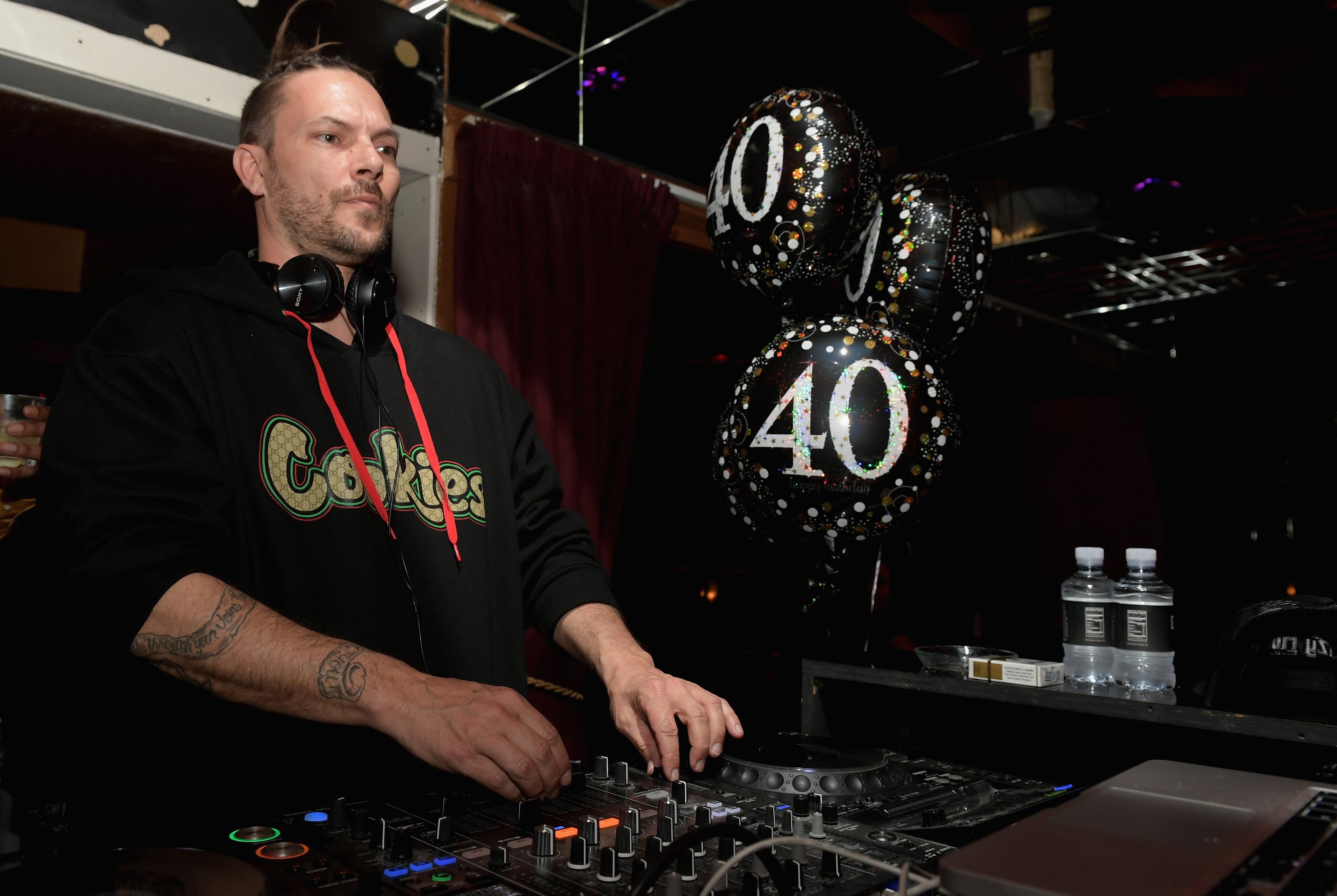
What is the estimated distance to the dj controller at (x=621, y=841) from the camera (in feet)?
2.01

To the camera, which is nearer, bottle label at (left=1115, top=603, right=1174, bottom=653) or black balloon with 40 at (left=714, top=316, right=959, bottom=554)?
bottle label at (left=1115, top=603, right=1174, bottom=653)

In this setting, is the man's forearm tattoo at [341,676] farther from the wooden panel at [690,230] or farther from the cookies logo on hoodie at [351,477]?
the wooden panel at [690,230]

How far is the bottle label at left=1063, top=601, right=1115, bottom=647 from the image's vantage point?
144 centimetres

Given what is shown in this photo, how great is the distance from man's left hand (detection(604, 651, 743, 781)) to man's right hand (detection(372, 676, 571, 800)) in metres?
0.14

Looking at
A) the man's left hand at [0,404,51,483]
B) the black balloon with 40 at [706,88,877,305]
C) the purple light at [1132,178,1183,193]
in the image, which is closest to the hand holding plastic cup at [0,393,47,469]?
the man's left hand at [0,404,51,483]

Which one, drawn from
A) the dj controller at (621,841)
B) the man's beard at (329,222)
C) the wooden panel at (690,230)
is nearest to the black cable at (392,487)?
the man's beard at (329,222)

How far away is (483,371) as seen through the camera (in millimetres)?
1630

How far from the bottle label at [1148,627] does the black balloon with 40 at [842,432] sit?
545 mm

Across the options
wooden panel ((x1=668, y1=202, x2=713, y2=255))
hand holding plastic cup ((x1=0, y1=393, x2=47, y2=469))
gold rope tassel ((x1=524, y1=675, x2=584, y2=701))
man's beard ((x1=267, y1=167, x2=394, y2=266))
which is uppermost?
wooden panel ((x1=668, y1=202, x2=713, y2=255))

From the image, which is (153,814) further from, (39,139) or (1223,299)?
(1223,299)

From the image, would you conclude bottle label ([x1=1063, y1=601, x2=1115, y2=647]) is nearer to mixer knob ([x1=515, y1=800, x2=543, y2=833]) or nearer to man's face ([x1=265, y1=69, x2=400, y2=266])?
mixer knob ([x1=515, y1=800, x2=543, y2=833])

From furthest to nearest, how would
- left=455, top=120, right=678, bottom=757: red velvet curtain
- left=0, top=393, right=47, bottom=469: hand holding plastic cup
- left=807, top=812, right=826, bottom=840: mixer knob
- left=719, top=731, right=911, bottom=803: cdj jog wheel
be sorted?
A: left=455, top=120, right=678, bottom=757: red velvet curtain, left=0, top=393, right=47, bottom=469: hand holding plastic cup, left=719, top=731, right=911, bottom=803: cdj jog wheel, left=807, top=812, right=826, bottom=840: mixer knob

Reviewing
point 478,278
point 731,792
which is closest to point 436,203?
point 478,278

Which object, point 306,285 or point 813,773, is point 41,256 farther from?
point 813,773
